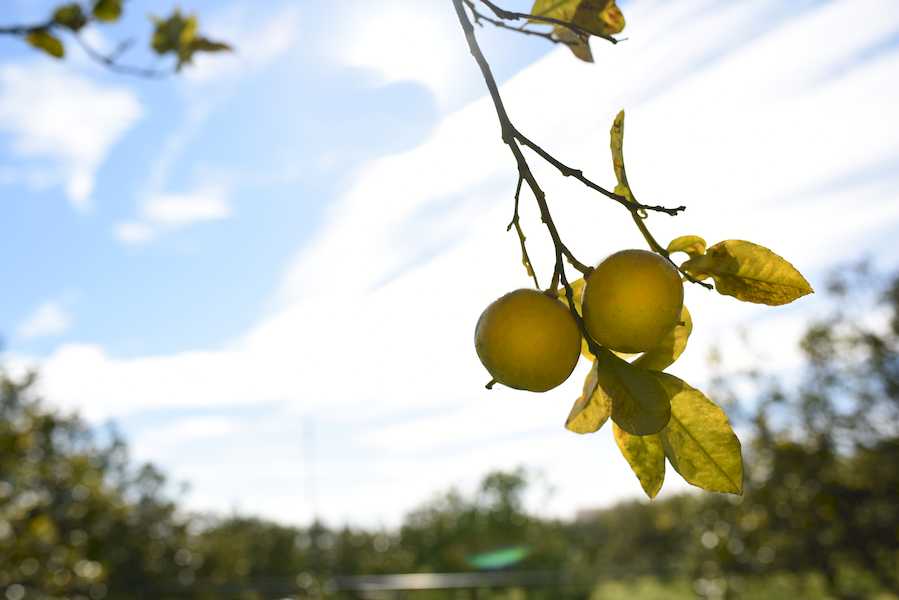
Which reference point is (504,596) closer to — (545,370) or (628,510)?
(628,510)

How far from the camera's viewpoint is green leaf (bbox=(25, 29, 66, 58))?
4.77 feet

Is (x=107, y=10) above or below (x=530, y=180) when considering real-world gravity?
above

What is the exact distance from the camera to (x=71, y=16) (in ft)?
5.28

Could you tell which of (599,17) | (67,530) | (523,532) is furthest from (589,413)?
(523,532)

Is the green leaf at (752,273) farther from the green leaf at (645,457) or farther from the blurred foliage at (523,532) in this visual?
the blurred foliage at (523,532)

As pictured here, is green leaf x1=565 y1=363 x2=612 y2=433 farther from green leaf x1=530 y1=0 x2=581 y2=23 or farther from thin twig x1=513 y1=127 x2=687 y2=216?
green leaf x1=530 y1=0 x2=581 y2=23

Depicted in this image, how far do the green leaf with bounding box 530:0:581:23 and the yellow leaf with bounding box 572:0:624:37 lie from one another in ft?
0.04

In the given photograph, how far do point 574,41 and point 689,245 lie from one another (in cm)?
29

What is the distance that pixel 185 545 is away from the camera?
32.8 feet

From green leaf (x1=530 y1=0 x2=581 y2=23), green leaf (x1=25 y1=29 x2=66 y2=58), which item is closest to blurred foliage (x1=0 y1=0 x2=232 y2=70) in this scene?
green leaf (x1=25 y1=29 x2=66 y2=58)

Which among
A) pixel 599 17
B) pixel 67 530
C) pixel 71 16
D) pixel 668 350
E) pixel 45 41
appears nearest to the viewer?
pixel 668 350

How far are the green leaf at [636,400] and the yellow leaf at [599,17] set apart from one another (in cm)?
36

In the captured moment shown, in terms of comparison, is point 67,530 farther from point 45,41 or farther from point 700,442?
point 700,442

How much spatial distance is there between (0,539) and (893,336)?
751cm
